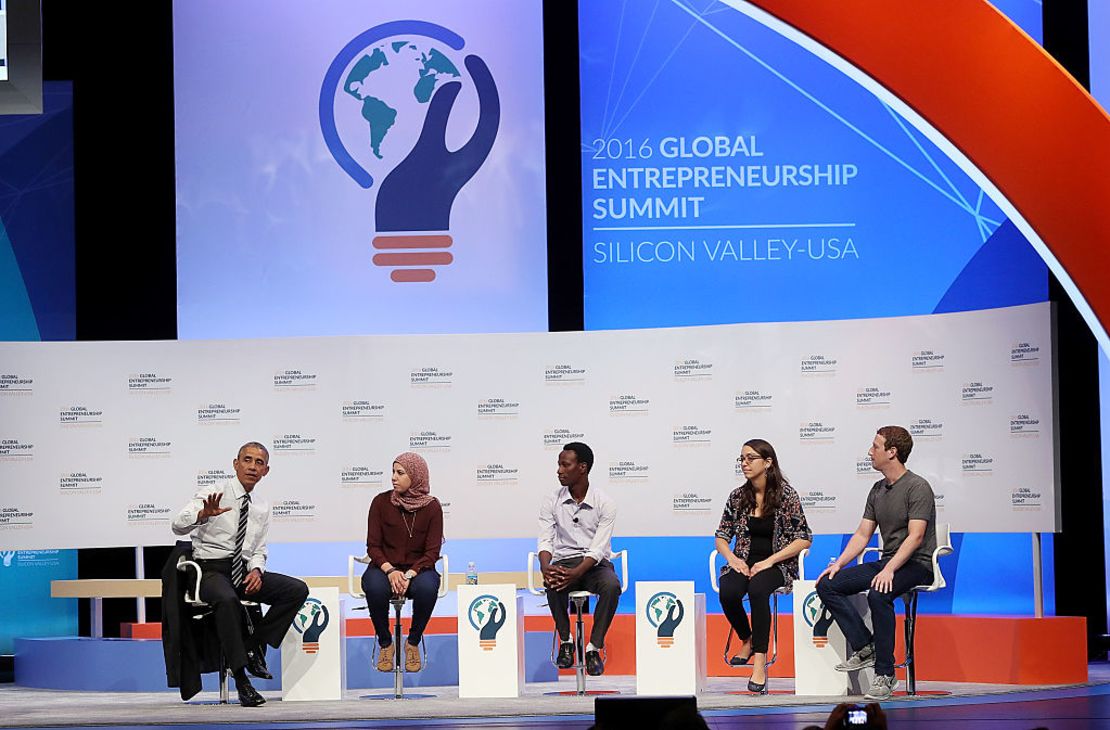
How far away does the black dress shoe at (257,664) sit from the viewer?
7114 millimetres

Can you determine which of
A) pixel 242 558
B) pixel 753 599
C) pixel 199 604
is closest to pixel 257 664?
pixel 199 604

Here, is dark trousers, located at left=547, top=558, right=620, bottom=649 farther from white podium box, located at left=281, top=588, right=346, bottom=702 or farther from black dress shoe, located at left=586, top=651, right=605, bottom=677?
white podium box, located at left=281, top=588, right=346, bottom=702

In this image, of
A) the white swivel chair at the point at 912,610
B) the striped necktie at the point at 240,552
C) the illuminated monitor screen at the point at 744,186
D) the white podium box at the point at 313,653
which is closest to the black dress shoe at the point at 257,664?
the white podium box at the point at 313,653

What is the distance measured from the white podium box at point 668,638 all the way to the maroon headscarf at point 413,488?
45.5 inches

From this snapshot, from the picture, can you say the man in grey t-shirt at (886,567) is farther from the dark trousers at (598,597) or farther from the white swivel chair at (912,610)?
the dark trousers at (598,597)

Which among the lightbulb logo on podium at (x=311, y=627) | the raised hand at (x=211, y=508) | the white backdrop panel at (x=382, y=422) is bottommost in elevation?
the lightbulb logo on podium at (x=311, y=627)

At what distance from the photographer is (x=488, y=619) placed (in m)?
7.16

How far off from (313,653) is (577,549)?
53.6 inches

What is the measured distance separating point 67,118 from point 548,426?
358 cm

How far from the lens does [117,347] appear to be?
28.6 ft

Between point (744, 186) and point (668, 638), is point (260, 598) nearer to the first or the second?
point (668, 638)

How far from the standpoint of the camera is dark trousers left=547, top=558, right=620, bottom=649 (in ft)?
23.7

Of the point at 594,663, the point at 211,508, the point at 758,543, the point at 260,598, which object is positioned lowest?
the point at 594,663

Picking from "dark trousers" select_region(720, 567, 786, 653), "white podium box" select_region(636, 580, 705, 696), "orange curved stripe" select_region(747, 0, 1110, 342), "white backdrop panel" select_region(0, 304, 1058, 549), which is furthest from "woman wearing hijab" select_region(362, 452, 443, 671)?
"orange curved stripe" select_region(747, 0, 1110, 342)
